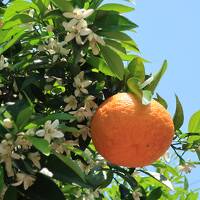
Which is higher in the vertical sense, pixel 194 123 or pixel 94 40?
pixel 94 40

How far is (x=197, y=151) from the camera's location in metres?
1.93

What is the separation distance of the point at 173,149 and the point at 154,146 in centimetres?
33

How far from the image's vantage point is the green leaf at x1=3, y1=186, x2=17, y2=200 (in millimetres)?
1540

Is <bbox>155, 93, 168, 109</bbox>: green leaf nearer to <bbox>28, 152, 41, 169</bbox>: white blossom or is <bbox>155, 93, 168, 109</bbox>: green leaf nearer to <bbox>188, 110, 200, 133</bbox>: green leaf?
<bbox>188, 110, 200, 133</bbox>: green leaf

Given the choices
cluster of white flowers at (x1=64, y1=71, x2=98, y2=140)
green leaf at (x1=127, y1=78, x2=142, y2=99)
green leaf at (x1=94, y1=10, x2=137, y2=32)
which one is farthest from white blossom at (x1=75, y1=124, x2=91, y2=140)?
green leaf at (x1=94, y1=10, x2=137, y2=32)

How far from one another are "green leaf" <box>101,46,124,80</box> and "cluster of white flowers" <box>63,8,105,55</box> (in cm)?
7

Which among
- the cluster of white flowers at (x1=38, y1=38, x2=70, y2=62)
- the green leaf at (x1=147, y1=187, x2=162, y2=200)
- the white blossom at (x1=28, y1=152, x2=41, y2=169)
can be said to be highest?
the cluster of white flowers at (x1=38, y1=38, x2=70, y2=62)

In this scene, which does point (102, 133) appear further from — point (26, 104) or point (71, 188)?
point (71, 188)

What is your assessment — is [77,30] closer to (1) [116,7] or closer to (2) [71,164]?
(1) [116,7]

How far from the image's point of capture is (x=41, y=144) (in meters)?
1.42

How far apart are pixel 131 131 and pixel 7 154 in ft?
1.05

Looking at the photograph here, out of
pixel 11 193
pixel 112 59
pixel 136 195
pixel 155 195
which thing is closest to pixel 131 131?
pixel 112 59

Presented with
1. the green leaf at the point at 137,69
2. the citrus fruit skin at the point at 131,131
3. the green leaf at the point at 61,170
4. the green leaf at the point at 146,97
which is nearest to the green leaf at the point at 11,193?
the green leaf at the point at 61,170

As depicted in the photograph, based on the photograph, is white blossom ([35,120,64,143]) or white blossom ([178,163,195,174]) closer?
white blossom ([35,120,64,143])
